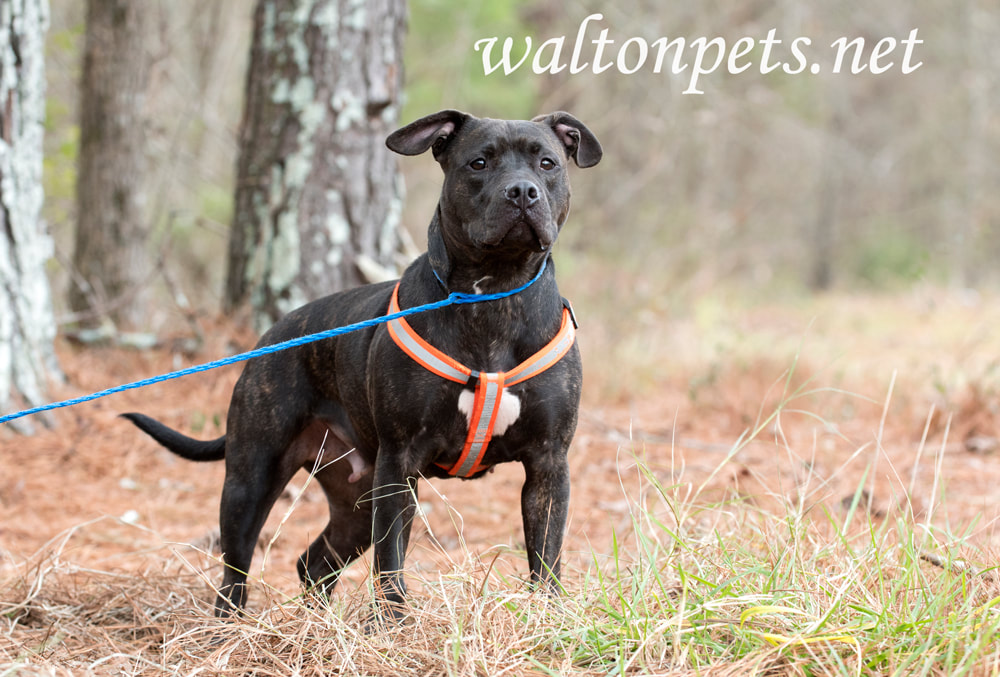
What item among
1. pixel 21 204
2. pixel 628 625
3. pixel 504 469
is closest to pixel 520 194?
pixel 628 625

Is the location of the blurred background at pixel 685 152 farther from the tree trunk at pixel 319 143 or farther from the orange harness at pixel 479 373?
the orange harness at pixel 479 373

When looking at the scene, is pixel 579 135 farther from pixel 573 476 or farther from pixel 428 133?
pixel 573 476

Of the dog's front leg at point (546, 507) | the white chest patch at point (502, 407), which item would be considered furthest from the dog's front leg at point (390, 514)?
the dog's front leg at point (546, 507)

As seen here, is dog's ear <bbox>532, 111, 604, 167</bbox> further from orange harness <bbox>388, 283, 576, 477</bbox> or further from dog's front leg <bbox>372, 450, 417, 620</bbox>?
dog's front leg <bbox>372, 450, 417, 620</bbox>

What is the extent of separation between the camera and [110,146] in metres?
7.24

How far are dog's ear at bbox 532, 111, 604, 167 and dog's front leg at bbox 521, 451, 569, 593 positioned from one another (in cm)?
112

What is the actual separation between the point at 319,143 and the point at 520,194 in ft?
9.76

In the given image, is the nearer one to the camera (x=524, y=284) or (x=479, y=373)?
(x=479, y=373)

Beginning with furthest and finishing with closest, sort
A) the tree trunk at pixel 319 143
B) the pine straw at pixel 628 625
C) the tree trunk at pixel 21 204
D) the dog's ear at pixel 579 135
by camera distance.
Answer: the tree trunk at pixel 319 143, the tree trunk at pixel 21 204, the dog's ear at pixel 579 135, the pine straw at pixel 628 625

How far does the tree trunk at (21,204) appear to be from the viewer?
187 inches

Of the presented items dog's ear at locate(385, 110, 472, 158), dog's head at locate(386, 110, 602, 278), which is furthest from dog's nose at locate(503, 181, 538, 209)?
dog's ear at locate(385, 110, 472, 158)

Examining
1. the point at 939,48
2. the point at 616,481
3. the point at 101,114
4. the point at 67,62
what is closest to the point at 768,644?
A: the point at 616,481

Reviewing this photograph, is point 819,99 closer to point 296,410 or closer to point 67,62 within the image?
point 67,62

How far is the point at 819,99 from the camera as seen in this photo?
2177cm
